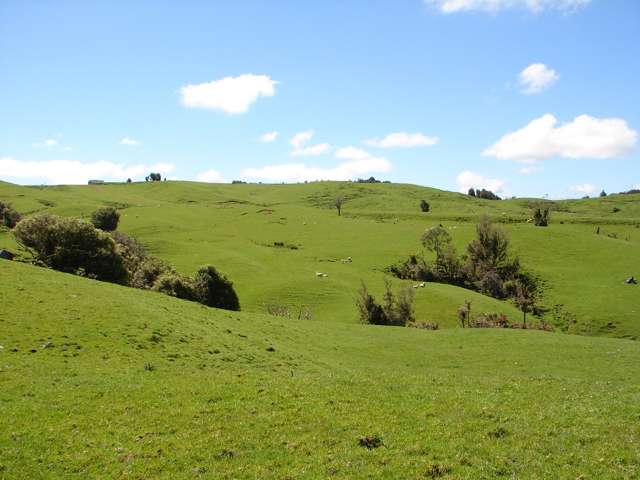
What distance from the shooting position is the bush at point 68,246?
50812 millimetres

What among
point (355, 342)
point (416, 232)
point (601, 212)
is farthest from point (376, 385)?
point (601, 212)

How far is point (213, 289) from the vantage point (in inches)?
2240

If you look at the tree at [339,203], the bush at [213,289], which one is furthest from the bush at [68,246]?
the tree at [339,203]

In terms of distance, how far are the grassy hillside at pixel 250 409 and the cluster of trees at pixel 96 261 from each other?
19912 mm

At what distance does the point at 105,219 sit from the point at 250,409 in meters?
89.1

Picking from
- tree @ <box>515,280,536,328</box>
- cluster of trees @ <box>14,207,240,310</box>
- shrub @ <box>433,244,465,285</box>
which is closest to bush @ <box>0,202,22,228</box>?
cluster of trees @ <box>14,207,240,310</box>

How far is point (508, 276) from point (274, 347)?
199ft

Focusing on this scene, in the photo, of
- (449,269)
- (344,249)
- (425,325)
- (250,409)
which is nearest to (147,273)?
(425,325)

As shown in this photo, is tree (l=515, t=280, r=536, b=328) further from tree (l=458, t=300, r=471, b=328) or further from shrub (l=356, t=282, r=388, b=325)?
shrub (l=356, t=282, r=388, b=325)

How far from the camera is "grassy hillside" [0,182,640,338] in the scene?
6612 cm

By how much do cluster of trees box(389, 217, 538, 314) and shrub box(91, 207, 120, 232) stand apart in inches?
2188

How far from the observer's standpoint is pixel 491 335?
4128 cm

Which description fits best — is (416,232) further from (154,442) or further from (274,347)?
(154,442)

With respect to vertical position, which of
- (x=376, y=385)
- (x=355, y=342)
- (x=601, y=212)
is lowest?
(x=355, y=342)
